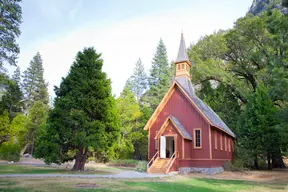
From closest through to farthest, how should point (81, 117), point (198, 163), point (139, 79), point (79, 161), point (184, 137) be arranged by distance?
1. point (81, 117)
2. point (79, 161)
3. point (184, 137)
4. point (198, 163)
5. point (139, 79)

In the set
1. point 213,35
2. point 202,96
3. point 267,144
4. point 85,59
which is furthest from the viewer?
point 202,96

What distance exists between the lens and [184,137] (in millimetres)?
19062

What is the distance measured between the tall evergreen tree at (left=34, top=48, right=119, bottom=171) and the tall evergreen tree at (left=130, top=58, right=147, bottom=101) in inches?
1598

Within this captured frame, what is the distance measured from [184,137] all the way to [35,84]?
1813 inches

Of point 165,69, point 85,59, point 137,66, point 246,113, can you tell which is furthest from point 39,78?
point 246,113

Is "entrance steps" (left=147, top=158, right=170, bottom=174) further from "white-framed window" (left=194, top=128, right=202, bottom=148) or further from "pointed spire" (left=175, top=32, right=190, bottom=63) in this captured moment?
"pointed spire" (left=175, top=32, right=190, bottom=63)

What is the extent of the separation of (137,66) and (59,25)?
147 feet

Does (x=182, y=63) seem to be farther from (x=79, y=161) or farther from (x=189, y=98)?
(x=79, y=161)

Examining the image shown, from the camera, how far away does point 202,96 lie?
3503cm

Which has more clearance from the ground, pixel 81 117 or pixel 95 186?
pixel 81 117

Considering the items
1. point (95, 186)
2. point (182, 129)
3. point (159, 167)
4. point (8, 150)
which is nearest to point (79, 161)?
point (159, 167)

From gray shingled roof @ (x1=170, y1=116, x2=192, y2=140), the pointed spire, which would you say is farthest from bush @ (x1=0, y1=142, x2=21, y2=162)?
the pointed spire

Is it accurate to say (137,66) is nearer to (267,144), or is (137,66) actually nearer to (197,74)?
(197,74)

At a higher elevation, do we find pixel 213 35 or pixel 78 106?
pixel 213 35
